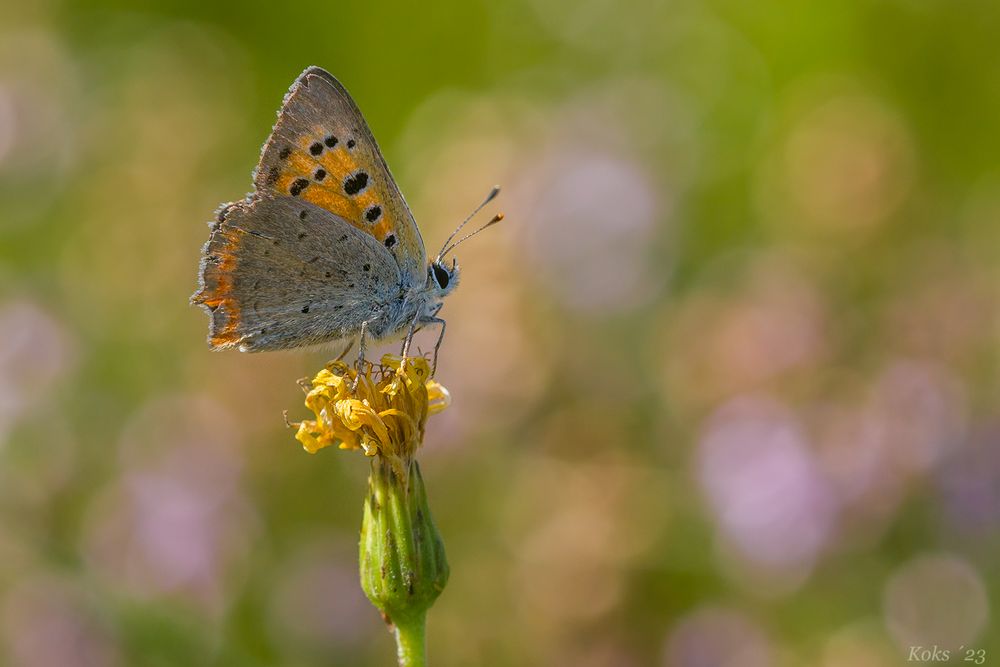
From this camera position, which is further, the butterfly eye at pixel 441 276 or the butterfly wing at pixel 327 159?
the butterfly eye at pixel 441 276

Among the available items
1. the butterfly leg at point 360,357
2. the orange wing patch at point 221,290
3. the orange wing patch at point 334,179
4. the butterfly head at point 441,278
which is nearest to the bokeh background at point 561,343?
the orange wing patch at point 221,290

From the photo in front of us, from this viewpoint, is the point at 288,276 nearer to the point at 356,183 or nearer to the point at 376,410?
the point at 356,183

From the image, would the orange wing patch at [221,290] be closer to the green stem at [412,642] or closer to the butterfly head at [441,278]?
the butterfly head at [441,278]

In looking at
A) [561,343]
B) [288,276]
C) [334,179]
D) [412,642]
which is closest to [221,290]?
[288,276]

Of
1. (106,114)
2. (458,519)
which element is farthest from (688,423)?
(106,114)

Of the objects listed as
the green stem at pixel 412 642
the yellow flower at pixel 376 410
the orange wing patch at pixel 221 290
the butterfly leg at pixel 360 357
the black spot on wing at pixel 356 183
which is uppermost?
the black spot on wing at pixel 356 183

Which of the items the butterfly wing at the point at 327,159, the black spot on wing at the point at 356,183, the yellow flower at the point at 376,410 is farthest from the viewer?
the black spot on wing at the point at 356,183

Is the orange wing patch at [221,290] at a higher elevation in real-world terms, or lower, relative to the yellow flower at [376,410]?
higher

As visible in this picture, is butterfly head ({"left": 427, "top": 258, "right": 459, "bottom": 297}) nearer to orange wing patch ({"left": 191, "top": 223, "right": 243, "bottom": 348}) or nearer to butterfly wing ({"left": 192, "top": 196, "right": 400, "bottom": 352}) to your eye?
butterfly wing ({"left": 192, "top": 196, "right": 400, "bottom": 352})
